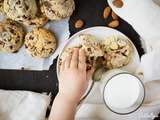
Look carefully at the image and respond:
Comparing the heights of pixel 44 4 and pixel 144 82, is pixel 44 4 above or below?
above

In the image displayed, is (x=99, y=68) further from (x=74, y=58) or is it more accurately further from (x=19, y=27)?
(x=19, y=27)

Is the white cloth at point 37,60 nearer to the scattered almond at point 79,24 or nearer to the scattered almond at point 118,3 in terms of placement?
the scattered almond at point 79,24

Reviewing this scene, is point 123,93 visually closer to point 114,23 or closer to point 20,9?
point 114,23

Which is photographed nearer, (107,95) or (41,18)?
(107,95)

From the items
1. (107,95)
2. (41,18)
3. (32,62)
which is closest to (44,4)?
(41,18)

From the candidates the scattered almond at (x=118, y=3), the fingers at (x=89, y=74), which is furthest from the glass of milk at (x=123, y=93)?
the scattered almond at (x=118, y=3)
